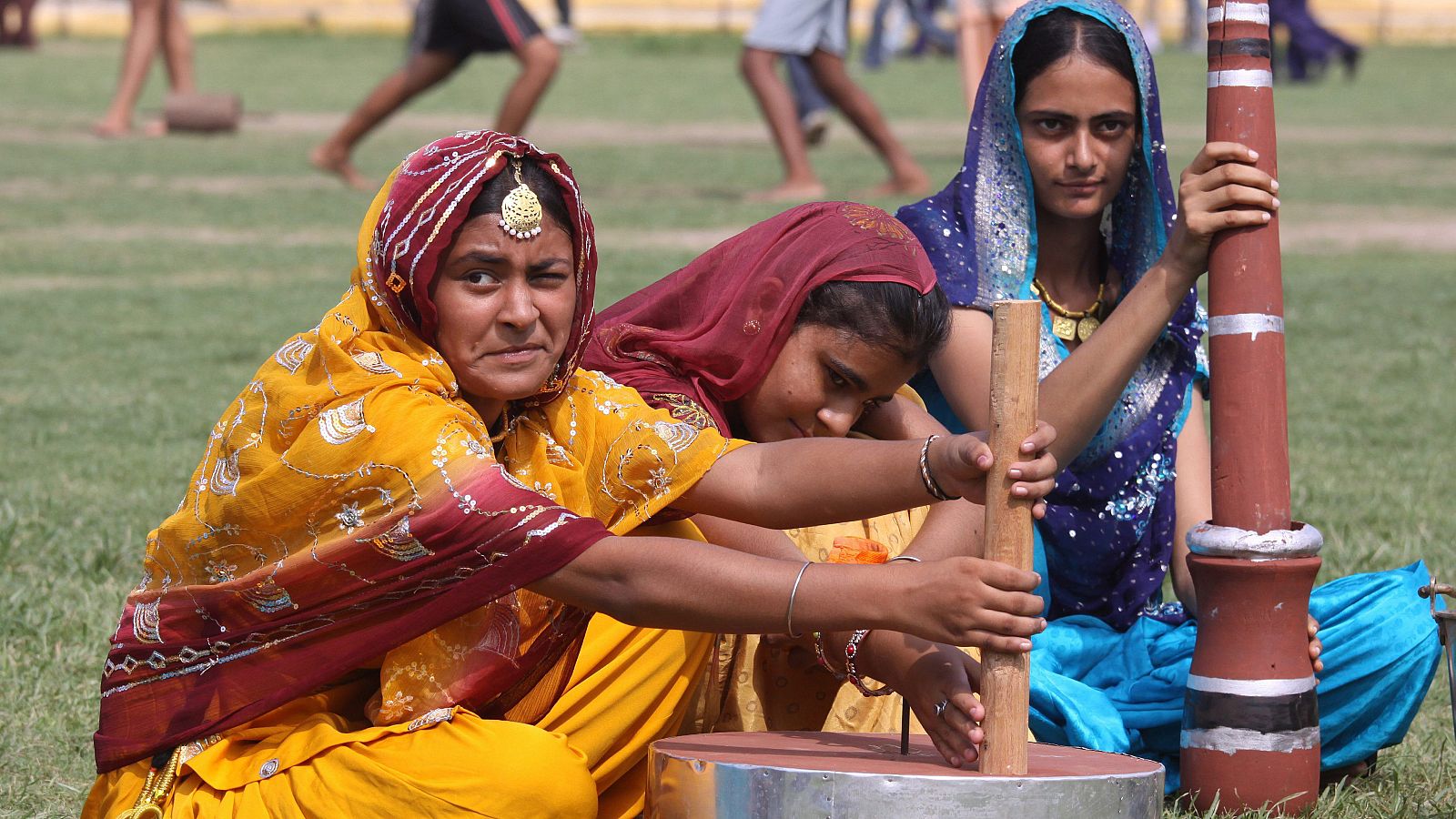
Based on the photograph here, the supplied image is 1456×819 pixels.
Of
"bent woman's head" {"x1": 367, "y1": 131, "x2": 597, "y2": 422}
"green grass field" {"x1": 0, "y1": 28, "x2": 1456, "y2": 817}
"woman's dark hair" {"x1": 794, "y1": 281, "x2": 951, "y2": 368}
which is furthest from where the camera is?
"green grass field" {"x1": 0, "y1": 28, "x2": 1456, "y2": 817}

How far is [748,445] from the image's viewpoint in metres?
2.87

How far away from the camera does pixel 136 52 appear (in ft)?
45.5

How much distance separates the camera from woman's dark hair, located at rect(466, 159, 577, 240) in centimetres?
272

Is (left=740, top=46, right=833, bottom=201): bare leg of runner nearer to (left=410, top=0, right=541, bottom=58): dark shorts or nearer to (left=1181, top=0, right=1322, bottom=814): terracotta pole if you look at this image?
(left=410, top=0, right=541, bottom=58): dark shorts

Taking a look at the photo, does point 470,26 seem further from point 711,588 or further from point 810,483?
point 711,588

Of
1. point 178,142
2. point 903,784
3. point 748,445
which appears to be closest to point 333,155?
point 178,142

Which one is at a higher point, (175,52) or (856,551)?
(175,52)

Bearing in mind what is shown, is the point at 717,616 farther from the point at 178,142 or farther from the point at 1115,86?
the point at 178,142

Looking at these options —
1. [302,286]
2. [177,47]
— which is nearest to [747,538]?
[302,286]

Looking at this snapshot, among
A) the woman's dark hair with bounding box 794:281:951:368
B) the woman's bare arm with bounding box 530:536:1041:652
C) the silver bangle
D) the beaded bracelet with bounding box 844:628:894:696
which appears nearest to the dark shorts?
the woman's dark hair with bounding box 794:281:951:368

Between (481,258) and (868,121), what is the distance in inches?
314

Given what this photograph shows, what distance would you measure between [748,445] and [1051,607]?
1.17 metres

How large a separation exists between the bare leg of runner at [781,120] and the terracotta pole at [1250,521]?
7704 mm

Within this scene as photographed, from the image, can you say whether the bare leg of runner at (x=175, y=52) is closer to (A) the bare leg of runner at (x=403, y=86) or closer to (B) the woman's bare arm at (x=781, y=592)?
(A) the bare leg of runner at (x=403, y=86)
